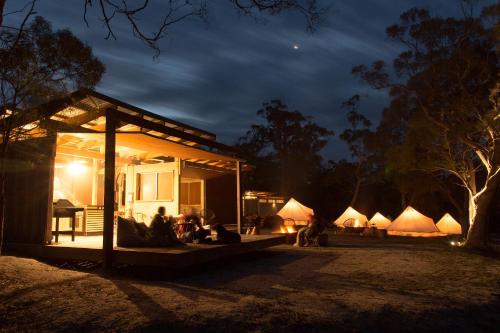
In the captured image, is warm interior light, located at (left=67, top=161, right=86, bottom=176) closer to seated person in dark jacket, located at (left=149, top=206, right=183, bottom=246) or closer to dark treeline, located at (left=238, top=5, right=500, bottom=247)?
seated person in dark jacket, located at (left=149, top=206, right=183, bottom=246)

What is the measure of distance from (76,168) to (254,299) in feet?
26.0

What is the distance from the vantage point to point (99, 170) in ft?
37.9

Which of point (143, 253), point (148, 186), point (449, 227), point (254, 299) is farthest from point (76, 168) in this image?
point (449, 227)

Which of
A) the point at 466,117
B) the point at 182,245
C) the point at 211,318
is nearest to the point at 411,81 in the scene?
the point at 466,117

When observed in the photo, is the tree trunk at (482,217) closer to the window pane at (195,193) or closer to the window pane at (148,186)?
the window pane at (195,193)

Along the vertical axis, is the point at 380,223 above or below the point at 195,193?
below

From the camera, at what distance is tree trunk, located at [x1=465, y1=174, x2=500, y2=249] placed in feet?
43.3

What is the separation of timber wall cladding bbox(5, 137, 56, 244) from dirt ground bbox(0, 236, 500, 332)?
902 millimetres

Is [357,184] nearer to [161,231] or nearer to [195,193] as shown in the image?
[195,193]

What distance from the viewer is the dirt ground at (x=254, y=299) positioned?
4059mm

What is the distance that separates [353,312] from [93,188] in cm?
893

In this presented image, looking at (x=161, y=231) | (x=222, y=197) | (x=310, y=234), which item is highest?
(x=222, y=197)

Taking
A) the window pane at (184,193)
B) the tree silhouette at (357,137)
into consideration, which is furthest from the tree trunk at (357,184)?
the window pane at (184,193)

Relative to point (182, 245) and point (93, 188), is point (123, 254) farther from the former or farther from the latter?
point (93, 188)
